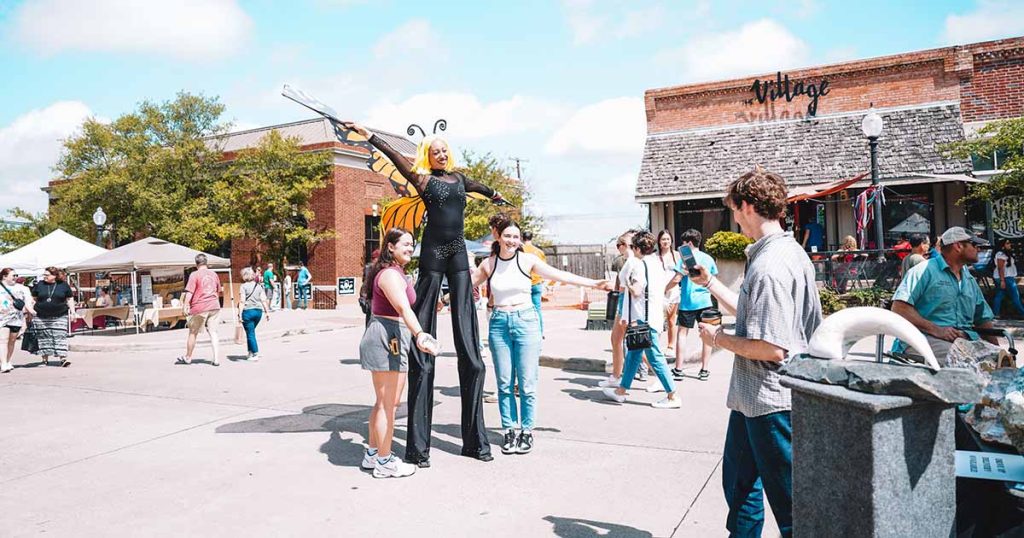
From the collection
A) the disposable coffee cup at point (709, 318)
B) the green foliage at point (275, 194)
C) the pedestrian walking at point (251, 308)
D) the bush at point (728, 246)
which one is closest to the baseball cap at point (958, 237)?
the disposable coffee cup at point (709, 318)

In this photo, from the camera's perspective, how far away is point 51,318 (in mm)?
12242

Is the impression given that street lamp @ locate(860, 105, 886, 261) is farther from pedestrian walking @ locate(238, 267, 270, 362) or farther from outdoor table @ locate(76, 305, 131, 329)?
outdoor table @ locate(76, 305, 131, 329)

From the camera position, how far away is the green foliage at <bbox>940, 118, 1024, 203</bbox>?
14.5 metres

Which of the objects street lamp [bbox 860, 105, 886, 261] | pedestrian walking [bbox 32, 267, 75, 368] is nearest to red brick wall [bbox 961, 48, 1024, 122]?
A: street lamp [bbox 860, 105, 886, 261]

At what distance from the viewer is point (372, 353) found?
195 inches

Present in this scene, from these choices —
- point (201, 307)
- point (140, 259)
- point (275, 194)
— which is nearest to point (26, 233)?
point (275, 194)

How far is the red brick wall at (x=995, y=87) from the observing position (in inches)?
730

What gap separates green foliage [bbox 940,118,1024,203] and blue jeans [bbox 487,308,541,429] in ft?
44.9

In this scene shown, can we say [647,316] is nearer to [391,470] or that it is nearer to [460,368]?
[460,368]

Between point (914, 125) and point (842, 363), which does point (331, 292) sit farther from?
point (842, 363)

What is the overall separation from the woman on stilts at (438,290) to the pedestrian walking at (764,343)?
266 cm

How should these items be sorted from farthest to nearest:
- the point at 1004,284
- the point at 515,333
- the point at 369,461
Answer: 1. the point at 1004,284
2. the point at 515,333
3. the point at 369,461

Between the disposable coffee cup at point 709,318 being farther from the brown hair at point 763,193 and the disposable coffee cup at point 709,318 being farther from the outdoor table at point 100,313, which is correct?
the outdoor table at point 100,313

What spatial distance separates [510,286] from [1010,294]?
13.5m
